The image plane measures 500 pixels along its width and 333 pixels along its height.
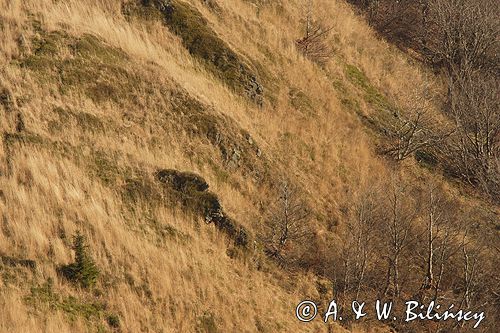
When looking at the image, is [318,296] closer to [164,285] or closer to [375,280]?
[375,280]

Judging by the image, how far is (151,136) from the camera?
1398 centimetres

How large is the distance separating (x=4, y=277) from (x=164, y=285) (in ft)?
9.72

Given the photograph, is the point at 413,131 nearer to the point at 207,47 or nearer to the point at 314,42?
the point at 314,42

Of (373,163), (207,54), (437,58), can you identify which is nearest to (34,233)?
(207,54)

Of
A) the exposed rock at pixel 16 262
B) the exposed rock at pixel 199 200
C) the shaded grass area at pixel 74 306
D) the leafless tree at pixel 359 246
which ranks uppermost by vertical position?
the leafless tree at pixel 359 246

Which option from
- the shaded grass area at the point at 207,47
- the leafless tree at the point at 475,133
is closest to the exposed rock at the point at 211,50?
the shaded grass area at the point at 207,47

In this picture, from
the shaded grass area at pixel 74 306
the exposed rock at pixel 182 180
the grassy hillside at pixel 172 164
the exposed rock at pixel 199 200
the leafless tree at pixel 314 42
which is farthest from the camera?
the leafless tree at pixel 314 42

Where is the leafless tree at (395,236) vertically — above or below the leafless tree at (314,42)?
below

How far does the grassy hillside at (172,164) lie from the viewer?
30.5ft

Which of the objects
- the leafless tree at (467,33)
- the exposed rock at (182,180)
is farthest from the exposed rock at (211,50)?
the leafless tree at (467,33)

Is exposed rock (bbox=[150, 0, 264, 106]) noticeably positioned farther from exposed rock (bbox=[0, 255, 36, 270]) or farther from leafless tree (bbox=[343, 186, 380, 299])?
exposed rock (bbox=[0, 255, 36, 270])

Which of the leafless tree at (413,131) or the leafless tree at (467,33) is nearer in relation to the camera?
the leafless tree at (413,131)

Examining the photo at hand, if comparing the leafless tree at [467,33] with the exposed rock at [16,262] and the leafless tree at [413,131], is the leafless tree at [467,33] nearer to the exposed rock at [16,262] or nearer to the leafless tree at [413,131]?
the leafless tree at [413,131]

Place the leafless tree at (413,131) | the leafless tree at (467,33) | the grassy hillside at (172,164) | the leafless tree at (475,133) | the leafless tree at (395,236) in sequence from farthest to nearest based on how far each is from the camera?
the leafless tree at (467,33) → the leafless tree at (475,133) → the leafless tree at (413,131) → the leafless tree at (395,236) → the grassy hillside at (172,164)
